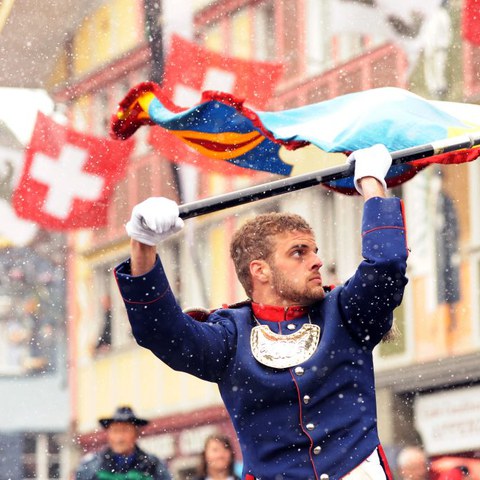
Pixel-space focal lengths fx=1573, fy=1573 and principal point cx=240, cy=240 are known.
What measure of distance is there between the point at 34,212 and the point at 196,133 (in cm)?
861

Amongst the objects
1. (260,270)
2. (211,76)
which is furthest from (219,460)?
(211,76)

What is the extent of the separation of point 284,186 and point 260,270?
34 centimetres

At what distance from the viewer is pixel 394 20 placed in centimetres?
1600

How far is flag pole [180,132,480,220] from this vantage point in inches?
189

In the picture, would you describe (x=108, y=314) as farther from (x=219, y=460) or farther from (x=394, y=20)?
(x=219, y=460)

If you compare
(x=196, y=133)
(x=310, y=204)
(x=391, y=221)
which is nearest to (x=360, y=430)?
(x=391, y=221)

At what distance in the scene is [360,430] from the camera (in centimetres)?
480

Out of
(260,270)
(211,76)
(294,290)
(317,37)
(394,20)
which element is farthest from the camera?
(317,37)

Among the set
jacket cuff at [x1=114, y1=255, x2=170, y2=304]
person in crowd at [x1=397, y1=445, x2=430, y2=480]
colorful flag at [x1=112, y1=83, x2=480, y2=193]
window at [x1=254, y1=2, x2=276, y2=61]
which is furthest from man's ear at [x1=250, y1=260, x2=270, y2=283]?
window at [x1=254, y1=2, x2=276, y2=61]

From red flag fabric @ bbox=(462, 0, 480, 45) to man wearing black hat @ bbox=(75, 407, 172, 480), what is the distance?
16.9 ft

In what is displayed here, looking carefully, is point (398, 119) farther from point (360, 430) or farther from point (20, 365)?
point (20, 365)

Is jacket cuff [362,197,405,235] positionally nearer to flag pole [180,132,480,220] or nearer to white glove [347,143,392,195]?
white glove [347,143,392,195]

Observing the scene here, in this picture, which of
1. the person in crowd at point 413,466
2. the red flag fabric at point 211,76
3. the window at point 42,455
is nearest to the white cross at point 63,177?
the red flag fabric at point 211,76

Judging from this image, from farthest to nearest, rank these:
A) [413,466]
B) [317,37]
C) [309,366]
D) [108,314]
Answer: [108,314] < [317,37] < [413,466] < [309,366]
